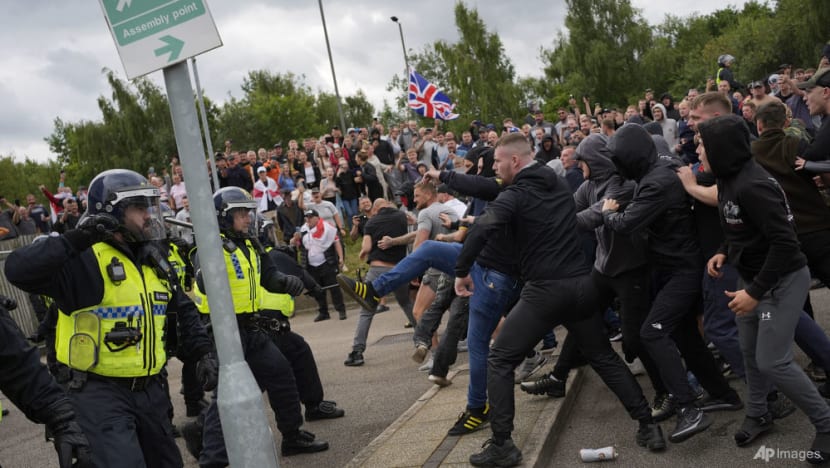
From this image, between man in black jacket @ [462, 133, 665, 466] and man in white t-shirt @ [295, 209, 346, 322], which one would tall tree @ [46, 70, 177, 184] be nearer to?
man in white t-shirt @ [295, 209, 346, 322]

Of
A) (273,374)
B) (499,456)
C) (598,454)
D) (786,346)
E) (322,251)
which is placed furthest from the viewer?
(322,251)

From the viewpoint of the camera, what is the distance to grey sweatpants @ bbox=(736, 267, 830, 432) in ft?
15.1

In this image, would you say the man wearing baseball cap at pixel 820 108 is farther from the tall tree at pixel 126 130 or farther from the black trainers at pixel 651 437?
the tall tree at pixel 126 130

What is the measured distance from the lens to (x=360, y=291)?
7391 mm

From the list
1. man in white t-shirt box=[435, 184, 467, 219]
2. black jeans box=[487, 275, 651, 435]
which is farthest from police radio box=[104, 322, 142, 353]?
man in white t-shirt box=[435, 184, 467, 219]

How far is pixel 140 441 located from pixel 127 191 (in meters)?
1.42

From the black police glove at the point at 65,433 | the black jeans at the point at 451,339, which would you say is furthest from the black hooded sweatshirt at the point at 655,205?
the black police glove at the point at 65,433

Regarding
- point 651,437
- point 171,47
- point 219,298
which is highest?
point 171,47

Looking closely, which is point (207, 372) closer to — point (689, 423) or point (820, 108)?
point (689, 423)

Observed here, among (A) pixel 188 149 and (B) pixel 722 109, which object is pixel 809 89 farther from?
(A) pixel 188 149

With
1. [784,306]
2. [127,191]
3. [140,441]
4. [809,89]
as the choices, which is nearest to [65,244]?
[127,191]

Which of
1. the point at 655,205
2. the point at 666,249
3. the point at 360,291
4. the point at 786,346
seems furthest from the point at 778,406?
the point at 360,291

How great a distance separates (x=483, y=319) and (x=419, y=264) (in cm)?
131

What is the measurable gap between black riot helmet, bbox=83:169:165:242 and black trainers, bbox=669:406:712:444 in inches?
143
